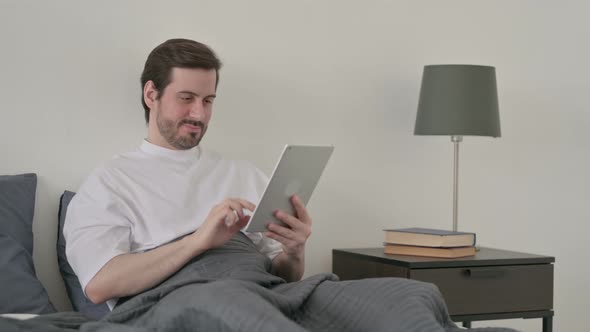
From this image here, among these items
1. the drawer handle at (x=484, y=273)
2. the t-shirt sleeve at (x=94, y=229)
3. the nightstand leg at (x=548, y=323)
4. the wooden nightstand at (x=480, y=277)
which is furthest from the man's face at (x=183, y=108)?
the nightstand leg at (x=548, y=323)

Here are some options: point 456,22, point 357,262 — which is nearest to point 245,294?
point 357,262

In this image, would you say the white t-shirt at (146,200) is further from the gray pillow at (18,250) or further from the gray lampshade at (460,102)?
the gray lampshade at (460,102)

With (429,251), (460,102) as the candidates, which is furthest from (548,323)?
(460,102)

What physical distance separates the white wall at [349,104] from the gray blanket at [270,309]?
820 mm

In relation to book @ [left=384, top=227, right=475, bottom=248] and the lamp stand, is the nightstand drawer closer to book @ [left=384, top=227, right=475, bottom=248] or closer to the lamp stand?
book @ [left=384, top=227, right=475, bottom=248]

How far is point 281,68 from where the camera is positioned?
3088 mm

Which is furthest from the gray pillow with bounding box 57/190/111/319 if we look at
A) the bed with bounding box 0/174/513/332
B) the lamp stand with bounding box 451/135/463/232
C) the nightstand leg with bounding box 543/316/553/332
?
the nightstand leg with bounding box 543/316/553/332

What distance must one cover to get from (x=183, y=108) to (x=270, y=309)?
1.06 meters

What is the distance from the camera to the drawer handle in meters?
2.82

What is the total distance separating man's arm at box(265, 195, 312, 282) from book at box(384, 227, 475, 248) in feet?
1.72

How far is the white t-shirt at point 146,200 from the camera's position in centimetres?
229

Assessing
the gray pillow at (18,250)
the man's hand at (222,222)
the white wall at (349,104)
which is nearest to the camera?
the man's hand at (222,222)

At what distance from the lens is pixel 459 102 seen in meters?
2.98

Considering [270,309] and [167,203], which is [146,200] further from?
[270,309]
